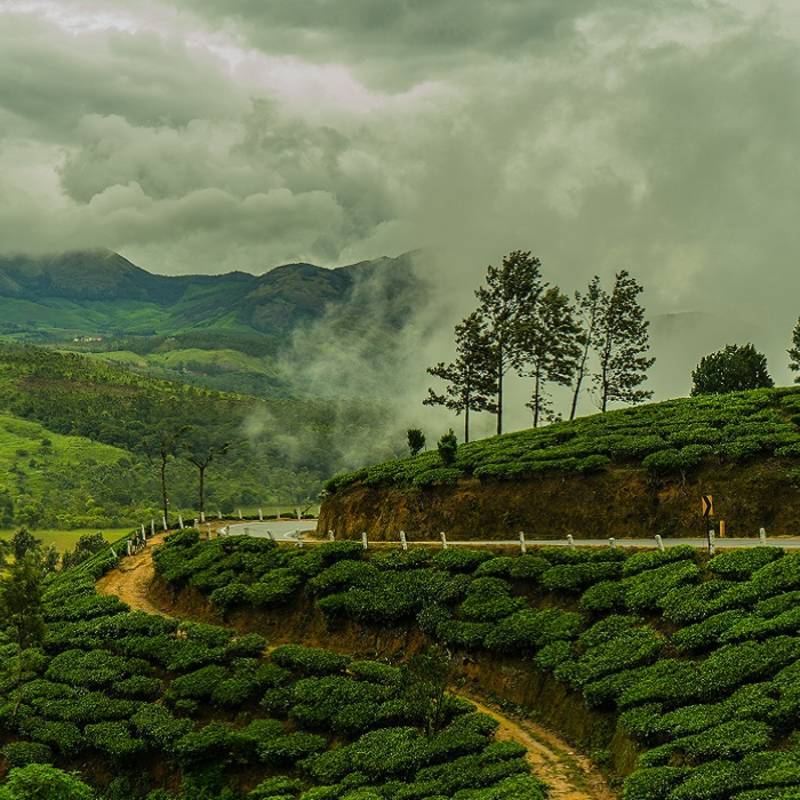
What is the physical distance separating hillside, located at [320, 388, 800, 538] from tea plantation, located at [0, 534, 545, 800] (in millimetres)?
9493

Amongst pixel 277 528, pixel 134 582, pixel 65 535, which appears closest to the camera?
pixel 134 582

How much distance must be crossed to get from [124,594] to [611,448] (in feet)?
97.0

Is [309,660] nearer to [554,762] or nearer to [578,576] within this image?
[578,576]

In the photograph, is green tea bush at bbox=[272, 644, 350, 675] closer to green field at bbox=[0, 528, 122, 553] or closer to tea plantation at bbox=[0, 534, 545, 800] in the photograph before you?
tea plantation at bbox=[0, 534, 545, 800]

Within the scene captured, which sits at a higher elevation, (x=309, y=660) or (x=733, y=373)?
(x=733, y=373)

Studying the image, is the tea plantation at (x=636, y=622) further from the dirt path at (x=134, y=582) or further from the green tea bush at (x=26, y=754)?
the green tea bush at (x=26, y=754)

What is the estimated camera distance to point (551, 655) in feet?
100

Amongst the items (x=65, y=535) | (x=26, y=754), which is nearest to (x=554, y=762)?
(x=26, y=754)

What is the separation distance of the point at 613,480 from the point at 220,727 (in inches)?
909

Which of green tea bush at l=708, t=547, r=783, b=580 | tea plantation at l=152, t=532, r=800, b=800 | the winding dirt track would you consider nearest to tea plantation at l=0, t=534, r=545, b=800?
the winding dirt track

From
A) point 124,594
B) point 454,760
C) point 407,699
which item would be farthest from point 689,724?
point 124,594

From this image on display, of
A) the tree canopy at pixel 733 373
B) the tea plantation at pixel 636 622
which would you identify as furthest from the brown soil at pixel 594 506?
the tree canopy at pixel 733 373

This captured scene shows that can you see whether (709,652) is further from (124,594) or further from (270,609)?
(124,594)

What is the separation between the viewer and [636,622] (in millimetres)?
30203
